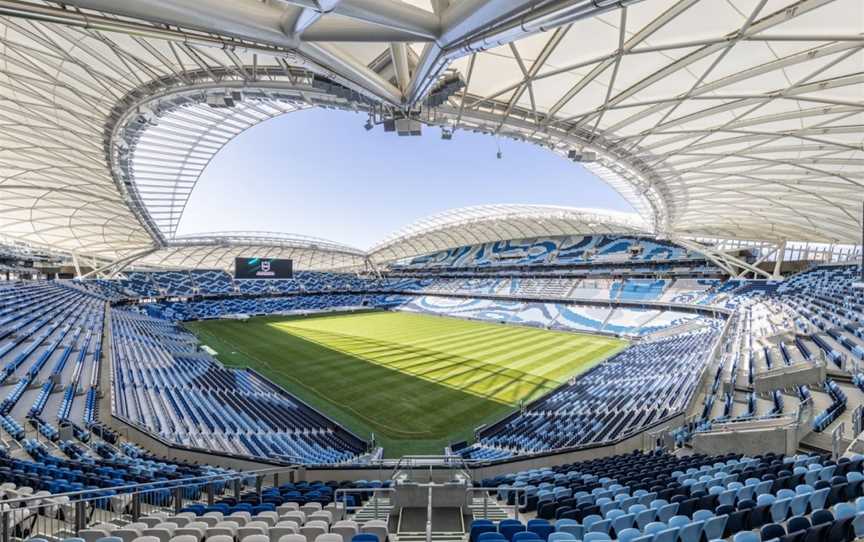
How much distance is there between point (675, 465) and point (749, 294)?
4198cm

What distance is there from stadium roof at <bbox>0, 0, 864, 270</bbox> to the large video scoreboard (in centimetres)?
2600

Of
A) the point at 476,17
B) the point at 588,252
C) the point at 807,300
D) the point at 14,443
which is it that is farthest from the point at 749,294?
the point at 14,443

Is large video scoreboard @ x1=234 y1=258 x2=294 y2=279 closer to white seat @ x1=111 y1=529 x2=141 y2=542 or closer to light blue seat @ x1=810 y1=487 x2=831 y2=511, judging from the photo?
white seat @ x1=111 y1=529 x2=141 y2=542

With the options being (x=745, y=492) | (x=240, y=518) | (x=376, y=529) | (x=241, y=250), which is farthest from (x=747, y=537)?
(x=241, y=250)

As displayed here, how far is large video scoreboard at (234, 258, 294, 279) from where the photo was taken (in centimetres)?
5206

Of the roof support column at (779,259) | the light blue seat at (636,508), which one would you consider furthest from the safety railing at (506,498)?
the roof support column at (779,259)

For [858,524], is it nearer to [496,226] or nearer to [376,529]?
[376,529]

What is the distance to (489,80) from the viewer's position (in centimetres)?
1200

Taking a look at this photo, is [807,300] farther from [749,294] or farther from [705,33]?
[705,33]

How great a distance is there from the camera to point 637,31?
9.57 meters

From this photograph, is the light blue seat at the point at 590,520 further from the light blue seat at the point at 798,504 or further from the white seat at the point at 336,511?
the white seat at the point at 336,511

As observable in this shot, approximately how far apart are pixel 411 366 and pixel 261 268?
1260 inches

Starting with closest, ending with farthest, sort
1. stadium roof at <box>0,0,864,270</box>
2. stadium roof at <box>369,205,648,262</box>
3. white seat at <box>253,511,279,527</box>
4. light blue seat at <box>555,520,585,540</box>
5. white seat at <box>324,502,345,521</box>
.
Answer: stadium roof at <box>0,0,864,270</box>
light blue seat at <box>555,520,585,540</box>
white seat at <box>253,511,279,527</box>
white seat at <box>324,502,345,521</box>
stadium roof at <box>369,205,648,262</box>

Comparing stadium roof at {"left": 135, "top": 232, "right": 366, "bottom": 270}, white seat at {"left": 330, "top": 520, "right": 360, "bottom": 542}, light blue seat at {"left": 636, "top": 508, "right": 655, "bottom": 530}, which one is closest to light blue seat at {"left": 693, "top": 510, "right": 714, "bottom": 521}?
light blue seat at {"left": 636, "top": 508, "right": 655, "bottom": 530}
